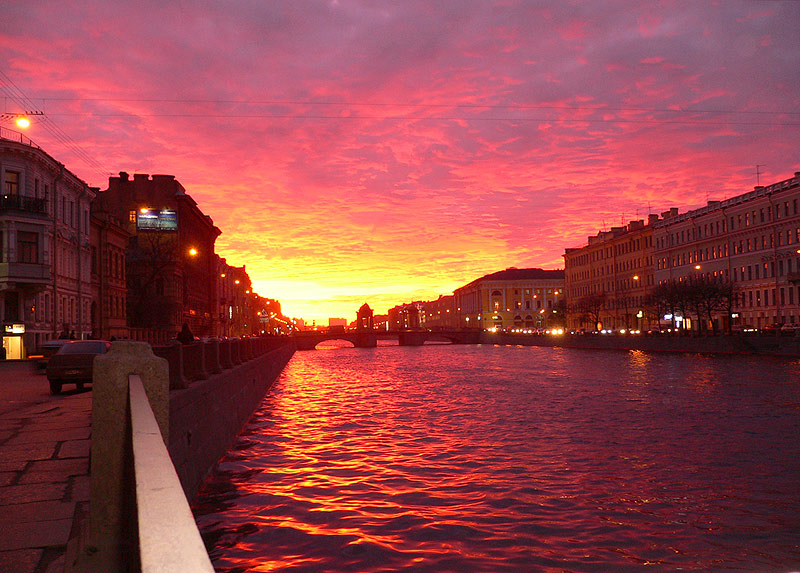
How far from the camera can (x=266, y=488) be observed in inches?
539

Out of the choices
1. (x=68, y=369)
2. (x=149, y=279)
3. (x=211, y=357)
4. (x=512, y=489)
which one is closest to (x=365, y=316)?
(x=149, y=279)

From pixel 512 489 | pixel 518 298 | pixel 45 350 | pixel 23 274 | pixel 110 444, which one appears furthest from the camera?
pixel 518 298

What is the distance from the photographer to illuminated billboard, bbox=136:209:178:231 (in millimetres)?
76938

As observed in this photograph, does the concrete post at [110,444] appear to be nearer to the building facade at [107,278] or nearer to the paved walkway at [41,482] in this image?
the paved walkway at [41,482]

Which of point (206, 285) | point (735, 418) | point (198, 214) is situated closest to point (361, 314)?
point (206, 285)

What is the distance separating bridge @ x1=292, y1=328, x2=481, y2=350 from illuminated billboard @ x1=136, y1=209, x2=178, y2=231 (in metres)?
50.4

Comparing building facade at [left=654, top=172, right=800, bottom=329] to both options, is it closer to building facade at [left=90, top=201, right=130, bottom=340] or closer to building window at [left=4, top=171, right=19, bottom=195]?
building facade at [left=90, top=201, right=130, bottom=340]

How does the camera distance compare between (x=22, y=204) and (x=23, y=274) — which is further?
(x=22, y=204)

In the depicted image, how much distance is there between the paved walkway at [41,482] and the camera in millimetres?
6430

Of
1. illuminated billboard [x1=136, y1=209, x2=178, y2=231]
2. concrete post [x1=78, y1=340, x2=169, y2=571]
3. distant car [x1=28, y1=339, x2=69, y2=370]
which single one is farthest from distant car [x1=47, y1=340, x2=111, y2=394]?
illuminated billboard [x1=136, y1=209, x2=178, y2=231]

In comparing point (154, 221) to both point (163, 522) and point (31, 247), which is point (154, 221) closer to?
point (31, 247)

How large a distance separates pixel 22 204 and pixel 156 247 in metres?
29.2

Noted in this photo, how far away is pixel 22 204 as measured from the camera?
146ft

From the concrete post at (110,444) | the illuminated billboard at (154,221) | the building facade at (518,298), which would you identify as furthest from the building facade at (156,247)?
the building facade at (518,298)
